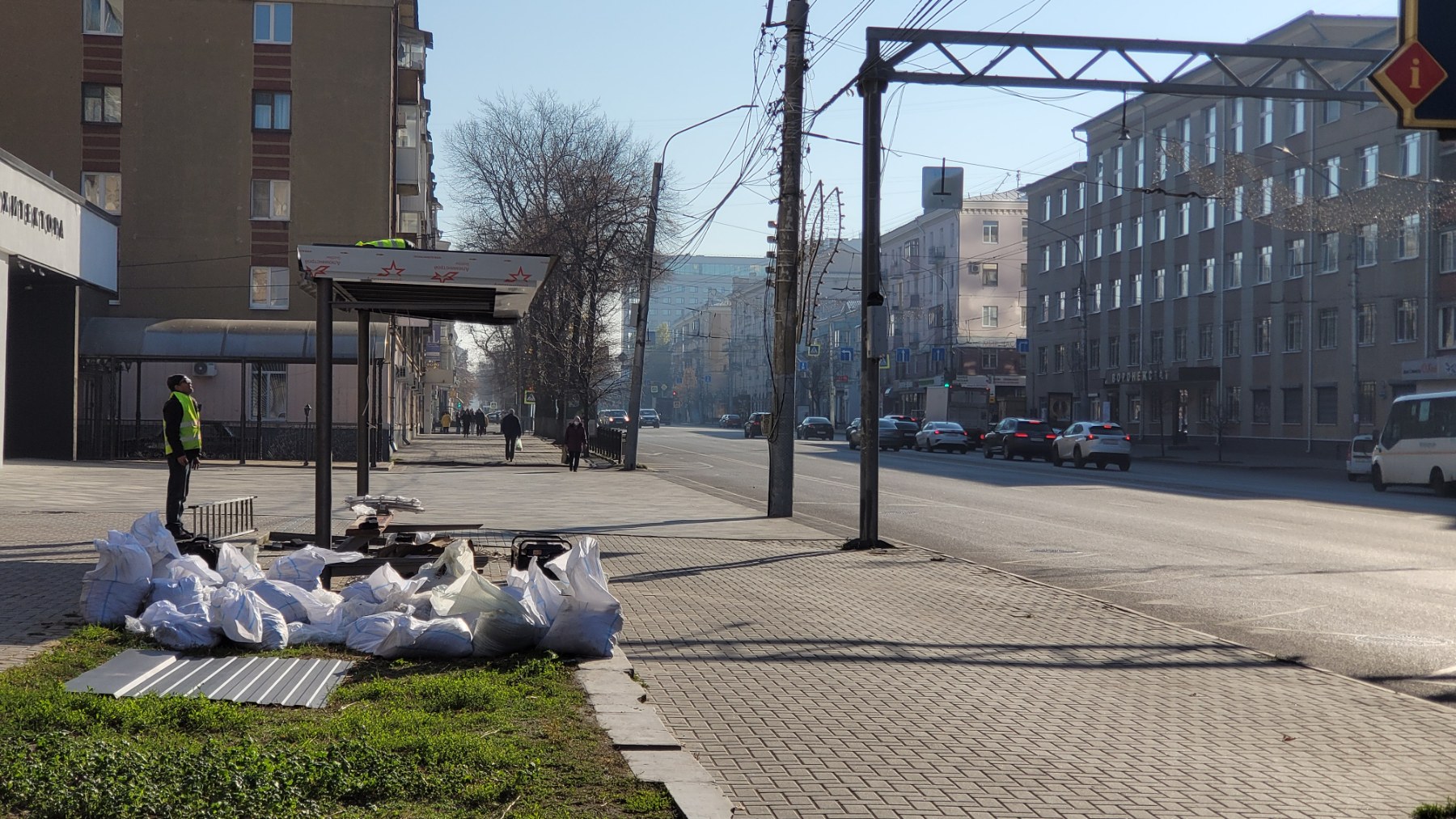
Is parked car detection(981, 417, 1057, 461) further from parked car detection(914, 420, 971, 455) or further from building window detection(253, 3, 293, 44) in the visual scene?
building window detection(253, 3, 293, 44)

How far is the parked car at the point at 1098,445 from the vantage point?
41031 mm

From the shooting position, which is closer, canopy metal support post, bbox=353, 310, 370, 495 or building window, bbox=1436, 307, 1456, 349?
canopy metal support post, bbox=353, 310, 370, 495

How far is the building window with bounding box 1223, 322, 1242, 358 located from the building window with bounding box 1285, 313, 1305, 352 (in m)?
3.39

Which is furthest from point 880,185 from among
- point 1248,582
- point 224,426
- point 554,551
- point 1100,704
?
point 224,426

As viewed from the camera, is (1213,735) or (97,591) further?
(97,591)

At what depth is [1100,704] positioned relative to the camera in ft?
22.4

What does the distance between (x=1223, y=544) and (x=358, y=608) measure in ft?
37.5

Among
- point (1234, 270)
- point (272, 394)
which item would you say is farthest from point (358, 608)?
point (1234, 270)

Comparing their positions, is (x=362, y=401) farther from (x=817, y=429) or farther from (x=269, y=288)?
(x=817, y=429)

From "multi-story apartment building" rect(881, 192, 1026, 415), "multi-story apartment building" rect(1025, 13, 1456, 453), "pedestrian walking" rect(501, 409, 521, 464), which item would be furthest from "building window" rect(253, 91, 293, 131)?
"multi-story apartment building" rect(881, 192, 1026, 415)

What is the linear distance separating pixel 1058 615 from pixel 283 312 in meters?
36.1

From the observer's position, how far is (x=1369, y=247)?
46438 millimetres

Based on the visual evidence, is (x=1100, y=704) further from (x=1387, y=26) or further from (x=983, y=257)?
(x=983, y=257)

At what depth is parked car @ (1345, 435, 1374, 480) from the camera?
35.5m
